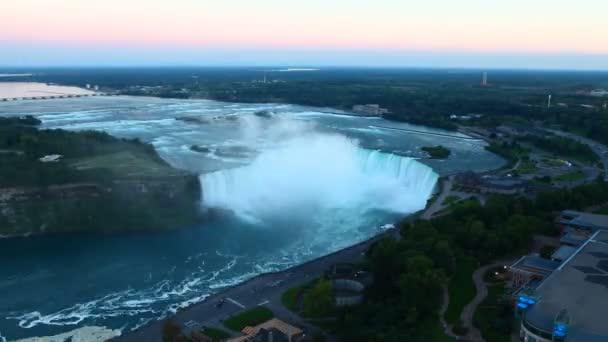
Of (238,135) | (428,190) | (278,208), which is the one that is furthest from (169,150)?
(428,190)

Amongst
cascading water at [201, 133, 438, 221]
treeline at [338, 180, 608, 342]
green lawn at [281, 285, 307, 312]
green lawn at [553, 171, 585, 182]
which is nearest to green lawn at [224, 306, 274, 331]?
green lawn at [281, 285, 307, 312]

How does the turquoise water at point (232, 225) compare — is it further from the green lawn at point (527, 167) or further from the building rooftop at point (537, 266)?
the building rooftop at point (537, 266)

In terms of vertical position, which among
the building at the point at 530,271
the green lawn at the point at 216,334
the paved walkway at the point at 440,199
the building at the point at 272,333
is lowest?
the green lawn at the point at 216,334

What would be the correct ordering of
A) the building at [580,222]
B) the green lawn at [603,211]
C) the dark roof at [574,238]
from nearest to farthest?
the dark roof at [574,238] < the building at [580,222] < the green lawn at [603,211]

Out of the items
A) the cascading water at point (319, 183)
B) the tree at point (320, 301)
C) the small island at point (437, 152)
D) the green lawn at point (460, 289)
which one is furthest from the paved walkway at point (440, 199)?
the tree at point (320, 301)

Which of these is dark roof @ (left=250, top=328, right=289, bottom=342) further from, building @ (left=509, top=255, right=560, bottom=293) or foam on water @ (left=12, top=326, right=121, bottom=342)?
building @ (left=509, top=255, right=560, bottom=293)

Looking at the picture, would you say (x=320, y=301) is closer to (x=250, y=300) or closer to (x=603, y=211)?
(x=250, y=300)
